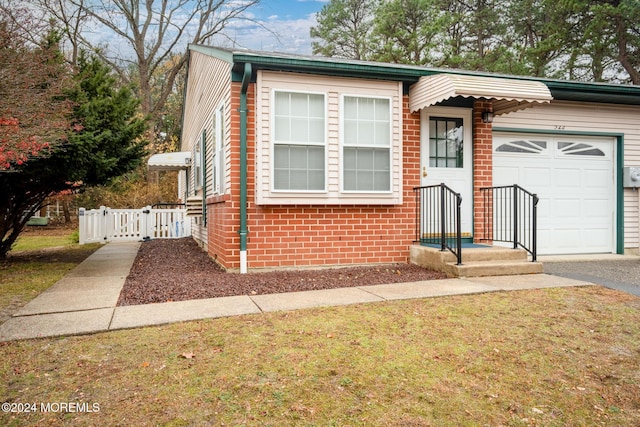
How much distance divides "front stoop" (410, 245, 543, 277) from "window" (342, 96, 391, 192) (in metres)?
1.27

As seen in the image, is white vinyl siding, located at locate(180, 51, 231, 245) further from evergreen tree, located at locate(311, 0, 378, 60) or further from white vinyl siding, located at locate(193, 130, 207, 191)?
evergreen tree, located at locate(311, 0, 378, 60)

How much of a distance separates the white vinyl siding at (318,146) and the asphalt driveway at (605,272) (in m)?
2.60

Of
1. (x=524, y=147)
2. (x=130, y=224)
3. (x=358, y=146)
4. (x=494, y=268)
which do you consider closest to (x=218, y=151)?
(x=358, y=146)

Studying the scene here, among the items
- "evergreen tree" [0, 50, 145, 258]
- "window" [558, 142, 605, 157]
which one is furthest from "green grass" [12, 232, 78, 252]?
"window" [558, 142, 605, 157]

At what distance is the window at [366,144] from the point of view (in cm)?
646

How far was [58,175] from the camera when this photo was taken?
7289mm

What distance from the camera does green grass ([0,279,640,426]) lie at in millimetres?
2238

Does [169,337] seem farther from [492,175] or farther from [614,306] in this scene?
[492,175]

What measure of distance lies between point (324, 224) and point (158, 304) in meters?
2.79

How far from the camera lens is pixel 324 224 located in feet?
21.4

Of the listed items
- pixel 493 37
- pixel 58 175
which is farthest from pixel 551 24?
pixel 58 175

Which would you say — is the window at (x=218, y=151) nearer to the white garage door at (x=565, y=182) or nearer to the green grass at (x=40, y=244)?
the white garage door at (x=565, y=182)

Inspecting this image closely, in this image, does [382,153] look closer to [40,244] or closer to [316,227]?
[316,227]

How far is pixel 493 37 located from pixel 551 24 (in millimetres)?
3203
